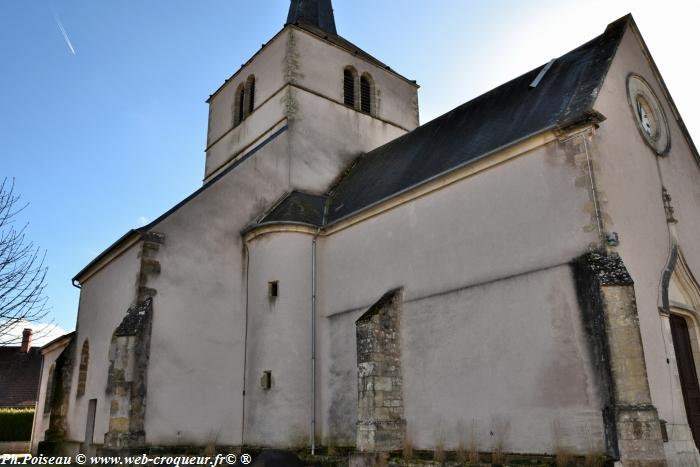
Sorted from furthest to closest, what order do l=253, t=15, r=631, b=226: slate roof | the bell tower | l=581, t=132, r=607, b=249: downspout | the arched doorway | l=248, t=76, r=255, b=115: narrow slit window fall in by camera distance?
l=248, t=76, r=255, b=115: narrow slit window < the bell tower < l=253, t=15, r=631, b=226: slate roof < the arched doorway < l=581, t=132, r=607, b=249: downspout

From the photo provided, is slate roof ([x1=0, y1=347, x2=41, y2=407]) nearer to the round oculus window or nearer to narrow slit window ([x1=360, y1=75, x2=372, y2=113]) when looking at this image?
narrow slit window ([x1=360, y1=75, x2=372, y2=113])

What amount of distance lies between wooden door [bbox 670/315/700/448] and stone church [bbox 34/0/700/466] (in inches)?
1.6

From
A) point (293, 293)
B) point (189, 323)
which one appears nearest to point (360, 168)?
point (293, 293)

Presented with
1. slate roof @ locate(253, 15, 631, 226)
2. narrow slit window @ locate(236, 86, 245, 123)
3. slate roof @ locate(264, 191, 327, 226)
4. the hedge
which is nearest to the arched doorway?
slate roof @ locate(253, 15, 631, 226)

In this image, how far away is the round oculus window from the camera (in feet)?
38.3

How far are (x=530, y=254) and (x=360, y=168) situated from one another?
7974mm

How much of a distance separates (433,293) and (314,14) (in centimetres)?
1362

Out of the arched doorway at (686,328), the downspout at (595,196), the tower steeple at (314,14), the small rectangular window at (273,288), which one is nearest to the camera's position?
the downspout at (595,196)

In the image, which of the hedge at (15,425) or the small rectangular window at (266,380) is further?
the hedge at (15,425)

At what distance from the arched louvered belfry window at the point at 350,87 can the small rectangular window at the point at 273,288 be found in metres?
7.51

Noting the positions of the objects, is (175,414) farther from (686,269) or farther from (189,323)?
(686,269)

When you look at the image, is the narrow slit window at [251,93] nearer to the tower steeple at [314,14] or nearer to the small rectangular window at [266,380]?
the tower steeple at [314,14]

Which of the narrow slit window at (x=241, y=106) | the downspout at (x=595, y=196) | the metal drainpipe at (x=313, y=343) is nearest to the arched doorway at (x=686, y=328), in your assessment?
the downspout at (x=595, y=196)

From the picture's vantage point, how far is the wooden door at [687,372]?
10078 millimetres
